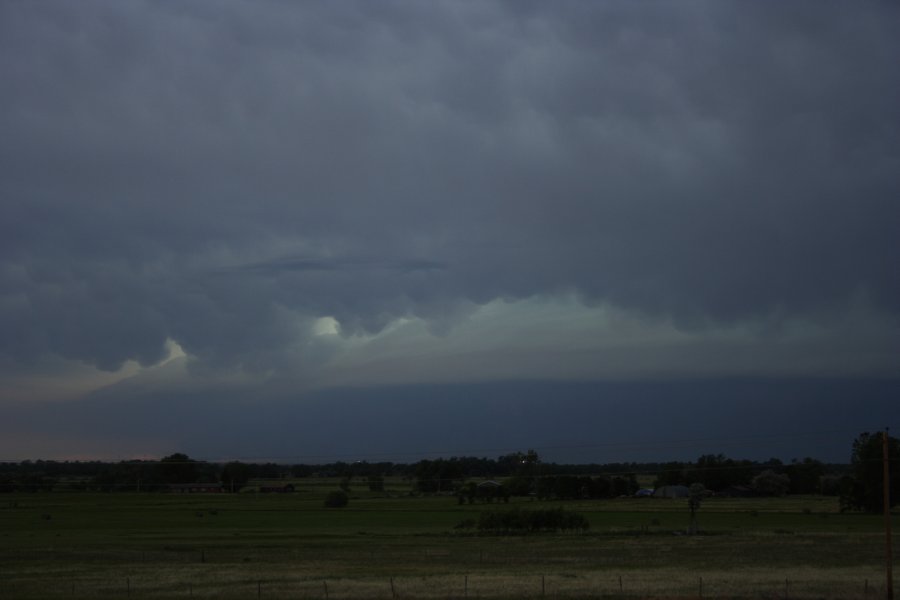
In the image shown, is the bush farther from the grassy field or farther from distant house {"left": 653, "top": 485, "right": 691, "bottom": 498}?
distant house {"left": 653, "top": 485, "right": 691, "bottom": 498}

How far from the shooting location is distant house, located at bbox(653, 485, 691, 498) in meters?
176

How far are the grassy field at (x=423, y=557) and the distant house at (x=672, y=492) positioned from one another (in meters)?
65.0

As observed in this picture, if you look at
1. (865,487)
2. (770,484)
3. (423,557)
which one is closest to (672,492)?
(770,484)

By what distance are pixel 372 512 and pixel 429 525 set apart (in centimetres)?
2684

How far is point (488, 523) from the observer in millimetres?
89438

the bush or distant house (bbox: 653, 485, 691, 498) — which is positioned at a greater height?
the bush

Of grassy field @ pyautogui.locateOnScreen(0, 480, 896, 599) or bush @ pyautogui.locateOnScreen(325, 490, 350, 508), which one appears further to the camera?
bush @ pyautogui.locateOnScreen(325, 490, 350, 508)

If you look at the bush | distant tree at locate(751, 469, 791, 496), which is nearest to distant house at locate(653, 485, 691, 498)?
distant tree at locate(751, 469, 791, 496)

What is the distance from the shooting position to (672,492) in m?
178

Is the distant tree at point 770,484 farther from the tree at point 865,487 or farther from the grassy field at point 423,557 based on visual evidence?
the grassy field at point 423,557

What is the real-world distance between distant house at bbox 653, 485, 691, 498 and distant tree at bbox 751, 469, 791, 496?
551 inches

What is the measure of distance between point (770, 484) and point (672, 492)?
20.4 meters

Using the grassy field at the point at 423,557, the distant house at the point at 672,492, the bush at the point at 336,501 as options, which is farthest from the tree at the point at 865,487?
the bush at the point at 336,501

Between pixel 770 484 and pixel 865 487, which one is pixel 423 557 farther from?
pixel 770 484
